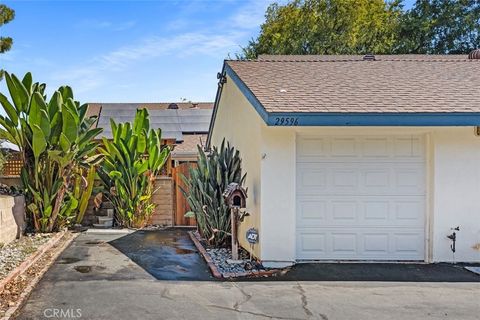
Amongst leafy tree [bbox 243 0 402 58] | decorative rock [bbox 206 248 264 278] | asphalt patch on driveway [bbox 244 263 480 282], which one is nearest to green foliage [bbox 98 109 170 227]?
decorative rock [bbox 206 248 264 278]

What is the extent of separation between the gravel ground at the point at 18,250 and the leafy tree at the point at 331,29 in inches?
703

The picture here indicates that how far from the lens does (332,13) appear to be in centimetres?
2472

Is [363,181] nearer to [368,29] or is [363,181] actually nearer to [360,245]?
[360,245]

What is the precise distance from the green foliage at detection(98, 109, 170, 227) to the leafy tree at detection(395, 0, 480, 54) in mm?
17283

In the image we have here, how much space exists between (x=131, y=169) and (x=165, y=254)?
14.3 feet

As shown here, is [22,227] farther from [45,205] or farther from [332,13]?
[332,13]

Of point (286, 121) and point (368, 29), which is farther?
point (368, 29)

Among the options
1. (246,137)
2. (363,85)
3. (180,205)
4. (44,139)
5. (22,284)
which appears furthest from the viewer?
(180,205)

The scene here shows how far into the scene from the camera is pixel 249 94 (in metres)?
7.86

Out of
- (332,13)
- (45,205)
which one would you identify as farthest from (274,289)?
(332,13)

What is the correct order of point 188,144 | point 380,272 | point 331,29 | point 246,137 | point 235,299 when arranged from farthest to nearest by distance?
1. point 331,29
2. point 188,144
3. point 246,137
4. point 380,272
5. point 235,299

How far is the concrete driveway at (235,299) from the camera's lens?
5152mm

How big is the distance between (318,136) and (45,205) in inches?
277

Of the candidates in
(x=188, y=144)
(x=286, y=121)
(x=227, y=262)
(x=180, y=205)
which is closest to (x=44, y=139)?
(x=180, y=205)
